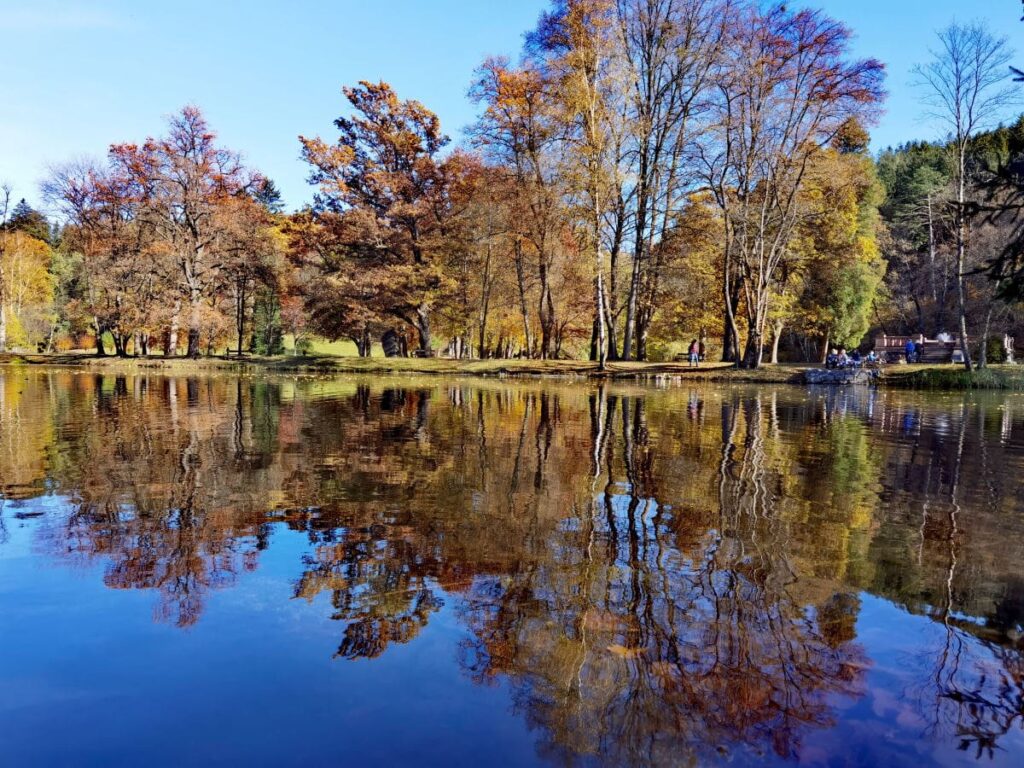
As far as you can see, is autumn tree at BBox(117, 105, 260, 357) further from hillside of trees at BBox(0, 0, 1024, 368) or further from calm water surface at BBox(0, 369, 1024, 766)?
calm water surface at BBox(0, 369, 1024, 766)

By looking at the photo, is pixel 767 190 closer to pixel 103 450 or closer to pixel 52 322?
pixel 103 450

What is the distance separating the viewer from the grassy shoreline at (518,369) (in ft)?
94.8

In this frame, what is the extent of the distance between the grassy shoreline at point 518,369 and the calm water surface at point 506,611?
21.8 m

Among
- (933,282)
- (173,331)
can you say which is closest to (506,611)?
(173,331)

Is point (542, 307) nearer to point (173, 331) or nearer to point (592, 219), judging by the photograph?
point (592, 219)

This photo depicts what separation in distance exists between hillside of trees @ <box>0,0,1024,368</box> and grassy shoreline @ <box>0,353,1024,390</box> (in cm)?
185

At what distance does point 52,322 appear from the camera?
60250mm

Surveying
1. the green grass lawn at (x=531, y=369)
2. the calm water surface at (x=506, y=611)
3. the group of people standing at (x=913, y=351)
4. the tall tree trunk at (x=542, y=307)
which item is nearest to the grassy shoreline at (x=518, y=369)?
the green grass lawn at (x=531, y=369)

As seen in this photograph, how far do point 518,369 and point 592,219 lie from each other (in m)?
8.35

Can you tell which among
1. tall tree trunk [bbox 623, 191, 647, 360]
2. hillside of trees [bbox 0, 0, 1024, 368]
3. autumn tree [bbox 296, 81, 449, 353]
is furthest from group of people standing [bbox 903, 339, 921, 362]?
autumn tree [bbox 296, 81, 449, 353]

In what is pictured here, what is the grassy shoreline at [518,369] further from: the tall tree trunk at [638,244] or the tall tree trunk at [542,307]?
the tall tree trunk at [542,307]

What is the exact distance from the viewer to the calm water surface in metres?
3.11

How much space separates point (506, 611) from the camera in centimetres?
435

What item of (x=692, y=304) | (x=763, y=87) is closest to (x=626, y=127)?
(x=763, y=87)
